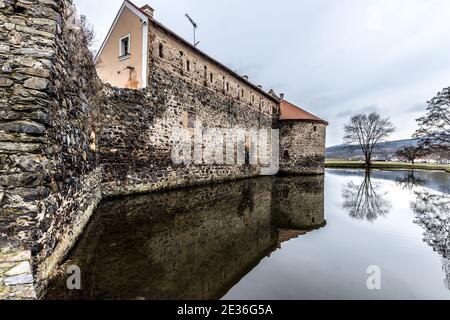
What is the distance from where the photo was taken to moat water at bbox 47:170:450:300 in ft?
8.45

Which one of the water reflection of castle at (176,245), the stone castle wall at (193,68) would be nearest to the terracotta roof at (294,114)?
the stone castle wall at (193,68)

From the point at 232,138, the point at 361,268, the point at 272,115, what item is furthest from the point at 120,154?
the point at 272,115

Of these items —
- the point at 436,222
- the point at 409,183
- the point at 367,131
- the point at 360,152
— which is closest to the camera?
the point at 436,222

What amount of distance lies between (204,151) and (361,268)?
9.42 metres

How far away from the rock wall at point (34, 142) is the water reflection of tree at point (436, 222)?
484 centimetres

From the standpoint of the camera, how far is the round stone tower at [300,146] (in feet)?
67.6

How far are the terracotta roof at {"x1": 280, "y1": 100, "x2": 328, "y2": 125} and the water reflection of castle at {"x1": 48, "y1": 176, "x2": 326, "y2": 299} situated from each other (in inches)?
597

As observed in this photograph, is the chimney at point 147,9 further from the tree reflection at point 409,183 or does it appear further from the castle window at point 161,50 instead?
the tree reflection at point 409,183

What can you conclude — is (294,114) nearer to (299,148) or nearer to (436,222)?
(299,148)

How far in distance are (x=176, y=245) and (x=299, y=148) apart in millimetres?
18519

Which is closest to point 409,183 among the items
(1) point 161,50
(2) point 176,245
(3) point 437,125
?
(3) point 437,125

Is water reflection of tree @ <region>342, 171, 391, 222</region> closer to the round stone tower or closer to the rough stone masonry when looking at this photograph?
the rough stone masonry

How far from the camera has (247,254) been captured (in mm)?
3725
